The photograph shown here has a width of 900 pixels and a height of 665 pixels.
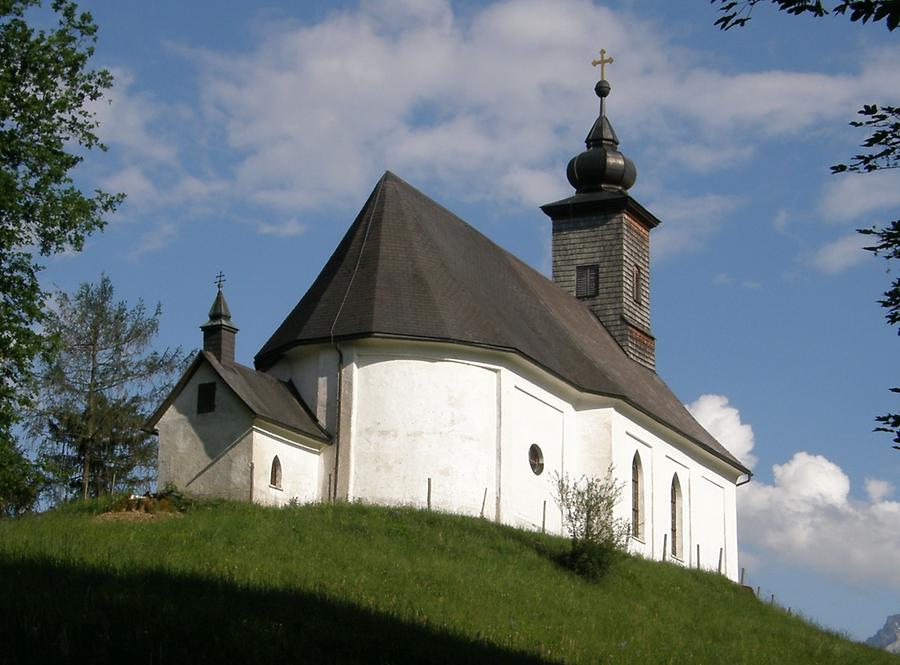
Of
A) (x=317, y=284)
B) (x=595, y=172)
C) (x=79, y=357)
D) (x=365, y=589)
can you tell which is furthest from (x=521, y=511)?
(x=595, y=172)

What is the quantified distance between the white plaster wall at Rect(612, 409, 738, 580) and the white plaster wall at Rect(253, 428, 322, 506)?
24.7ft

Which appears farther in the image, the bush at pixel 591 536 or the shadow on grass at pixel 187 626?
the bush at pixel 591 536

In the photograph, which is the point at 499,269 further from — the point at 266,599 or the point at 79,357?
the point at 266,599

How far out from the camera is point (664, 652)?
2064 centimetres

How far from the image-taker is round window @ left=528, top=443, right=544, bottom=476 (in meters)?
30.9

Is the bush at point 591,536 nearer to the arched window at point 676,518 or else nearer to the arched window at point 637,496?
the arched window at point 637,496

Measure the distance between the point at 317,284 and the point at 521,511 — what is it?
6566 mm

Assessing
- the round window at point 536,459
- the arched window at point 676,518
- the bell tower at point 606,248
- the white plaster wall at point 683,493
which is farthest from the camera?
the bell tower at point 606,248

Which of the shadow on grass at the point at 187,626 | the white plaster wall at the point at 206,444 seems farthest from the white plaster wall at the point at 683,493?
the shadow on grass at the point at 187,626

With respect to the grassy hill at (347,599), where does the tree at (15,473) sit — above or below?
above

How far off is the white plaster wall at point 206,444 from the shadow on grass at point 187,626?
30.4 ft

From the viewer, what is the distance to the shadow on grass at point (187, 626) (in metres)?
14.1

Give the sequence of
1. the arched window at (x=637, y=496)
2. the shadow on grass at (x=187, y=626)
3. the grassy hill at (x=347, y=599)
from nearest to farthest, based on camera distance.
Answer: the shadow on grass at (x=187, y=626)
the grassy hill at (x=347, y=599)
the arched window at (x=637, y=496)

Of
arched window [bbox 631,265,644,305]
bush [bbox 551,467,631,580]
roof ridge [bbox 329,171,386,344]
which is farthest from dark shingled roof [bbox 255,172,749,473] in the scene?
arched window [bbox 631,265,644,305]
